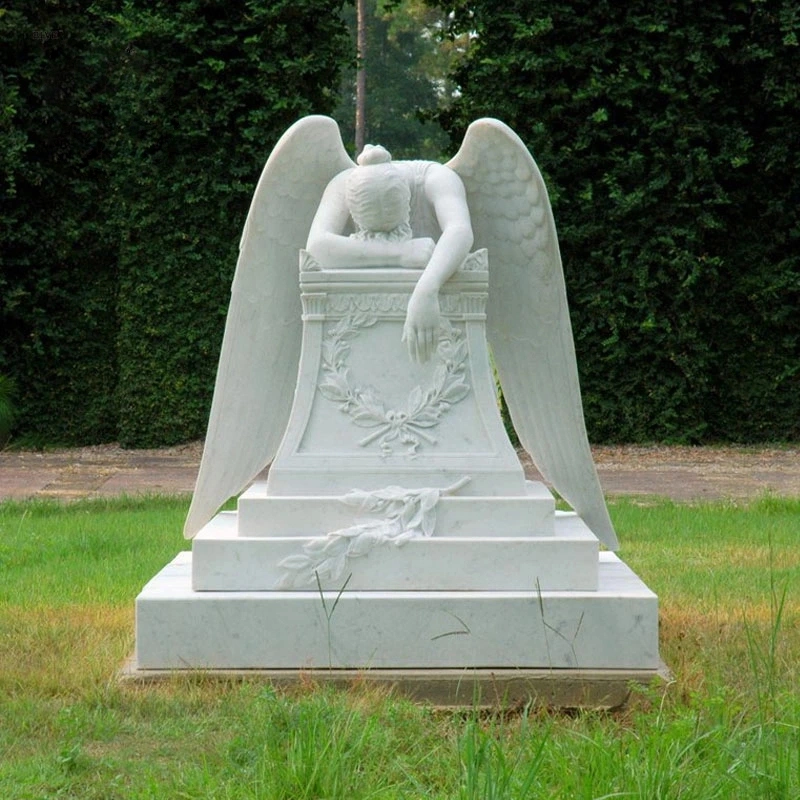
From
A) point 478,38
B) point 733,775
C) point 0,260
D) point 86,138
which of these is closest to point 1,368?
point 0,260

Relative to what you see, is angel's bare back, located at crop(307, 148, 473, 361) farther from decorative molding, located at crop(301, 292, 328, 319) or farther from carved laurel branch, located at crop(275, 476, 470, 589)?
carved laurel branch, located at crop(275, 476, 470, 589)

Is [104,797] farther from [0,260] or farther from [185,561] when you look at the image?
[0,260]

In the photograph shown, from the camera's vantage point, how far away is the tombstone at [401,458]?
416 centimetres

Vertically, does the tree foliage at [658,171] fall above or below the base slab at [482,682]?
above

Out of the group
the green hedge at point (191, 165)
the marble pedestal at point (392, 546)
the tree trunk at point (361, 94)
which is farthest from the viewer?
the tree trunk at point (361, 94)

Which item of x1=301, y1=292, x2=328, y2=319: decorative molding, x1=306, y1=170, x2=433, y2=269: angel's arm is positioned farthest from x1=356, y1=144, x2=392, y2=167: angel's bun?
x1=301, y1=292, x2=328, y2=319: decorative molding

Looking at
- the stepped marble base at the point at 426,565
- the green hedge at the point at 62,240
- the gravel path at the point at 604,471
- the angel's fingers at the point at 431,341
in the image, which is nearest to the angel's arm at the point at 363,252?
the angel's fingers at the point at 431,341

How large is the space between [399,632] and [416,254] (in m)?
1.33

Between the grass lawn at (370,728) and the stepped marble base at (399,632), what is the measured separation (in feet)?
0.45

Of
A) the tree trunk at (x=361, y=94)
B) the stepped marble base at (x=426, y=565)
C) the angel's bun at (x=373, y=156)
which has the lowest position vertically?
the stepped marble base at (x=426, y=565)

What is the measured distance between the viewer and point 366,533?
14.2ft

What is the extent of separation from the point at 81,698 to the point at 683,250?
854 centimetres

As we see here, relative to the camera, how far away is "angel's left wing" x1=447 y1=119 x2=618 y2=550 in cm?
491

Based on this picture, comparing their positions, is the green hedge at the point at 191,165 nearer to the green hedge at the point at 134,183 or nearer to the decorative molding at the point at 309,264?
the green hedge at the point at 134,183
